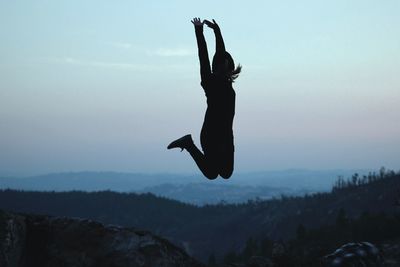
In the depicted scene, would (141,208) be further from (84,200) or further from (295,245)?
(295,245)

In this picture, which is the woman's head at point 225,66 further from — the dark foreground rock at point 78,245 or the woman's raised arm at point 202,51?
the dark foreground rock at point 78,245

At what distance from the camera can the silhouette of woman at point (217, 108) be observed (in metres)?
7.91

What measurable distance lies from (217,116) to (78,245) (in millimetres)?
2902

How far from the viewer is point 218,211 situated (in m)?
180

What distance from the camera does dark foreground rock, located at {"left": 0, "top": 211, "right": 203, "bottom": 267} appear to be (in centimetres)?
725

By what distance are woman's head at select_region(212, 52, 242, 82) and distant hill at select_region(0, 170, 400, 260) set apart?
343 feet

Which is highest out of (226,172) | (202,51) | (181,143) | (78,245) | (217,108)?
(202,51)

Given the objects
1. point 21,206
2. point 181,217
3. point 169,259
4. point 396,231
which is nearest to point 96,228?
point 169,259

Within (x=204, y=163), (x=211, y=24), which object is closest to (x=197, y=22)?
(x=211, y=24)

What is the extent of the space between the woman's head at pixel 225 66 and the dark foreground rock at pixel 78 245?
9.03ft

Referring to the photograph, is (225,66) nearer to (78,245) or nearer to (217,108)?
(217,108)

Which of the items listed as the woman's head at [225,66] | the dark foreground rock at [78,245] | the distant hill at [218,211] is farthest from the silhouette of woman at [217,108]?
the distant hill at [218,211]

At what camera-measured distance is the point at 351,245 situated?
7.39 metres

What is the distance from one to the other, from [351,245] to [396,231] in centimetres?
3645
